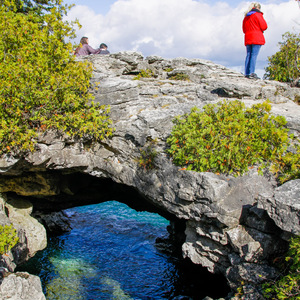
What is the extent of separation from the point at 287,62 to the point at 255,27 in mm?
2722

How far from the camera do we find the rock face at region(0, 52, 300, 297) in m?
8.01

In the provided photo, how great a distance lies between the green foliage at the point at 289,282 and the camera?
6.65 metres

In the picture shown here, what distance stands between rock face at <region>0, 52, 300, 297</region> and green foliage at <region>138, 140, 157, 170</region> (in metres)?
0.09

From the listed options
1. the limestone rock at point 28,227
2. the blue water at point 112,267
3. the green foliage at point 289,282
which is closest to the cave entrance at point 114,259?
the blue water at point 112,267

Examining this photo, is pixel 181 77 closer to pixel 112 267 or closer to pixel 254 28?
pixel 254 28

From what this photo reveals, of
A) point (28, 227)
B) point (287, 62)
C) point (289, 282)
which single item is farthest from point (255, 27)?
point (28, 227)

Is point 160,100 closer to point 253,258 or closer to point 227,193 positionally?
point 227,193

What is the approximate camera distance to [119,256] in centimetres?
1585

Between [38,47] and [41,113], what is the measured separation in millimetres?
2654

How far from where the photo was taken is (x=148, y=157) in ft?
33.7

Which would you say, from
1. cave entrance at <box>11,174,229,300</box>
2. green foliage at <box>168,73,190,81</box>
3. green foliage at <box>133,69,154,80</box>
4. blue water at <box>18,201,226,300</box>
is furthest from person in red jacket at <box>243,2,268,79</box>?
blue water at <box>18,201,226,300</box>

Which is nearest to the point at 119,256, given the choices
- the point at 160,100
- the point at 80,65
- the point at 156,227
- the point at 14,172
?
the point at 156,227

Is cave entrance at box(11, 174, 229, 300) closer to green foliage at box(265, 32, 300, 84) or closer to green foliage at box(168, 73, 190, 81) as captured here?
green foliage at box(168, 73, 190, 81)

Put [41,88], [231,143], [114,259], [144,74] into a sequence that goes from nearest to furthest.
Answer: [231,143] < [41,88] < [144,74] < [114,259]
